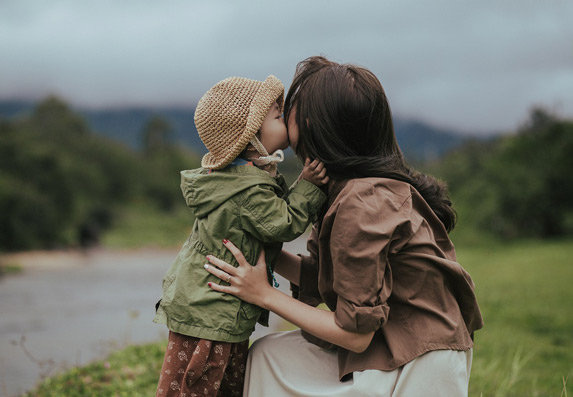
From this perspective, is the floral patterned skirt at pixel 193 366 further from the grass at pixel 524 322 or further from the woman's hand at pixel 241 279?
the grass at pixel 524 322

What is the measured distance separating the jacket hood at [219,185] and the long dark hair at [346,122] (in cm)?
20

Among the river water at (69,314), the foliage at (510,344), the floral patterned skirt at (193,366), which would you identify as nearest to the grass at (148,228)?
the river water at (69,314)

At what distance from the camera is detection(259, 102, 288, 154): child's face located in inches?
90.4

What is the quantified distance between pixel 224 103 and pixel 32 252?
2126 cm

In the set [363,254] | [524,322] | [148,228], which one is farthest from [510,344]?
[148,228]

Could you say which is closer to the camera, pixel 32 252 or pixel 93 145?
pixel 32 252

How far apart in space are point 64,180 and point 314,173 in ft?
77.6

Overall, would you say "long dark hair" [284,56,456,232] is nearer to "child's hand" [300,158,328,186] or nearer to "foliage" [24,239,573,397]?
"child's hand" [300,158,328,186]

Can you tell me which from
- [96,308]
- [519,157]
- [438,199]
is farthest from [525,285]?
[519,157]

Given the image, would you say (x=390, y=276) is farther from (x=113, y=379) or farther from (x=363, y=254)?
(x=113, y=379)

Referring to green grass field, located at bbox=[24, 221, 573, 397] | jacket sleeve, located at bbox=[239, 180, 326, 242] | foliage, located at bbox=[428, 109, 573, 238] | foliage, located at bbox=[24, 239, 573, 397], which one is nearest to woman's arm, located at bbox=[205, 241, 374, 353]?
jacket sleeve, located at bbox=[239, 180, 326, 242]

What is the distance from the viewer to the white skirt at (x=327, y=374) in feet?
6.70

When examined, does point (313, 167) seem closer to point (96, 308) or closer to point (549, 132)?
point (96, 308)

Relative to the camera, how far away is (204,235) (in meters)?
2.25
